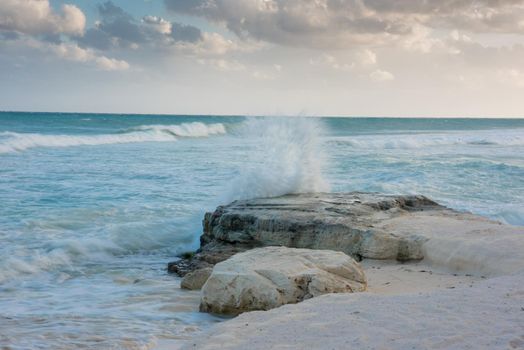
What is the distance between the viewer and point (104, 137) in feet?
116

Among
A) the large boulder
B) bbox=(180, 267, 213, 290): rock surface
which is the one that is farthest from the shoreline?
bbox=(180, 267, 213, 290): rock surface

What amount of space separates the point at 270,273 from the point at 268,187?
3761 mm

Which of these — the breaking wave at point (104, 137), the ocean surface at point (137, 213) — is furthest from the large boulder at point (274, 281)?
the breaking wave at point (104, 137)

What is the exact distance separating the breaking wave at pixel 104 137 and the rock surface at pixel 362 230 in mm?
19616

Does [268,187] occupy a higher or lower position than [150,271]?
higher

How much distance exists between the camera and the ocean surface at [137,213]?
5.15 metres

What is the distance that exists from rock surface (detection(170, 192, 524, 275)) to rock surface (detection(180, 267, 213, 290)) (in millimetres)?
617

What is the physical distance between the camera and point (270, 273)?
5.18m

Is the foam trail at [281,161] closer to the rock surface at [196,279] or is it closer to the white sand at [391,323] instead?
the rock surface at [196,279]

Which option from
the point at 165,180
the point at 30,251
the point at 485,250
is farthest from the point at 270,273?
the point at 165,180

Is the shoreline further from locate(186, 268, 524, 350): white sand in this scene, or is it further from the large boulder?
the large boulder

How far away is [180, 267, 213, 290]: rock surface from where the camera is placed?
6.20 metres

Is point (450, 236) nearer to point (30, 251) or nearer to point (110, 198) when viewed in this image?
point (30, 251)

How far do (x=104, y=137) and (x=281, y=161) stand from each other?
28.3m
